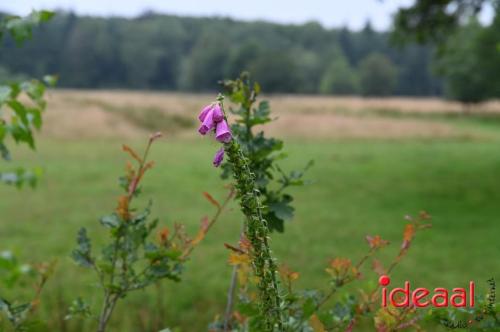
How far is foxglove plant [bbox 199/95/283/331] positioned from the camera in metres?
1.10

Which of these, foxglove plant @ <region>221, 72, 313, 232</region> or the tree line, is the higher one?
the tree line

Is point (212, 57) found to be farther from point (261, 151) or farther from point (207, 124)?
point (207, 124)

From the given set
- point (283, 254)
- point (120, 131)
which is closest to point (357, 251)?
point (283, 254)

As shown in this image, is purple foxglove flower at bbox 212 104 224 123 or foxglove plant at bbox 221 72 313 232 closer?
purple foxglove flower at bbox 212 104 224 123

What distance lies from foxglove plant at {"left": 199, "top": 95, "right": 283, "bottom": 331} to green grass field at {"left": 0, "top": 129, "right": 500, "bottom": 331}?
0.46 metres

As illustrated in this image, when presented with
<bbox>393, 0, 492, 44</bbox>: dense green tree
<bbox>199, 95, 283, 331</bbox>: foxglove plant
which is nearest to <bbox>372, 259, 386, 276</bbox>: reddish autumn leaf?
<bbox>199, 95, 283, 331</bbox>: foxglove plant

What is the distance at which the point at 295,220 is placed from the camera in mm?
12219

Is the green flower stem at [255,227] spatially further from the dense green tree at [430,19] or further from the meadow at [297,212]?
the dense green tree at [430,19]

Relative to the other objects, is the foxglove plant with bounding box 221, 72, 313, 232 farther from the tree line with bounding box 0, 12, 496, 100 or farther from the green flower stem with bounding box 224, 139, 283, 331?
the tree line with bounding box 0, 12, 496, 100

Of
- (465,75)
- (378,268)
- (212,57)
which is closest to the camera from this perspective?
(378,268)

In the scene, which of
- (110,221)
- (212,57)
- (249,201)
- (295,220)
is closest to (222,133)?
(249,201)

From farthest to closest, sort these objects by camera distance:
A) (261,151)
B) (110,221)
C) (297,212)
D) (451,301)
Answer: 1. (297,212)
2. (261,151)
3. (110,221)
4. (451,301)

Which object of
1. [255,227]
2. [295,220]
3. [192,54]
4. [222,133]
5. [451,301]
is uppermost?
[192,54]

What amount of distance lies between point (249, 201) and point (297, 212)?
460 inches
